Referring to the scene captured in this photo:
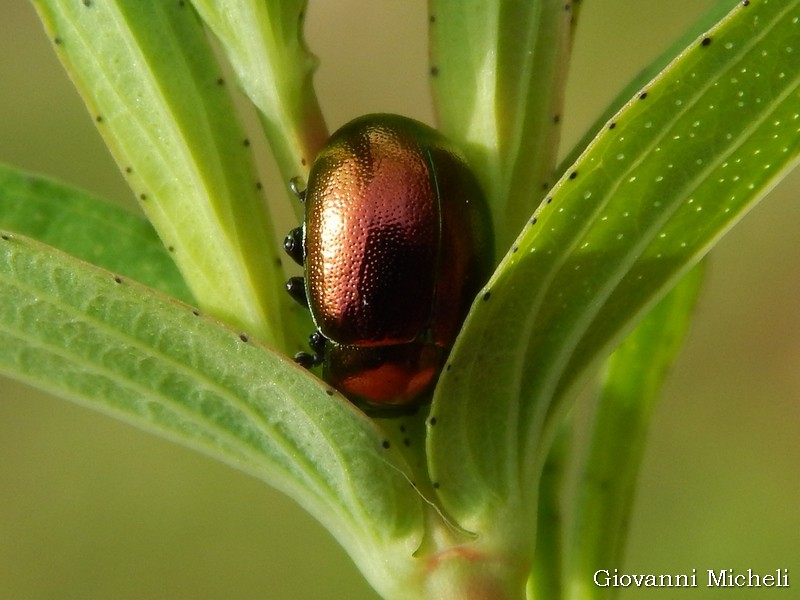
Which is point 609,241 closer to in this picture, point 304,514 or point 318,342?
point 318,342

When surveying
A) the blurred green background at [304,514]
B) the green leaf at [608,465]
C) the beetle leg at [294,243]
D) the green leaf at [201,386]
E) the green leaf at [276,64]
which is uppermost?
the blurred green background at [304,514]

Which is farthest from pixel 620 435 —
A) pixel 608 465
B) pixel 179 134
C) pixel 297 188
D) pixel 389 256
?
pixel 179 134

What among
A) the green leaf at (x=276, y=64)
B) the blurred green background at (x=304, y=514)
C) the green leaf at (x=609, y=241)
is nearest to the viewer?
the green leaf at (x=609, y=241)

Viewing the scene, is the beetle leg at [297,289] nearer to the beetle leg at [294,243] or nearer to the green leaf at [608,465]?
the beetle leg at [294,243]

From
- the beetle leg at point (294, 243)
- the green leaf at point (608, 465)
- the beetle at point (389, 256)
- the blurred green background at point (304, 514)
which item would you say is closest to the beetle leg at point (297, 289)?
the beetle at point (389, 256)

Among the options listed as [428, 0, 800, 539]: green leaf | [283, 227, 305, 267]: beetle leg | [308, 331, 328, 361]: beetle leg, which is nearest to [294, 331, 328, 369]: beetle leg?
[308, 331, 328, 361]: beetle leg

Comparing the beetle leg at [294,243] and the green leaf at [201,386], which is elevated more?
the beetle leg at [294,243]
